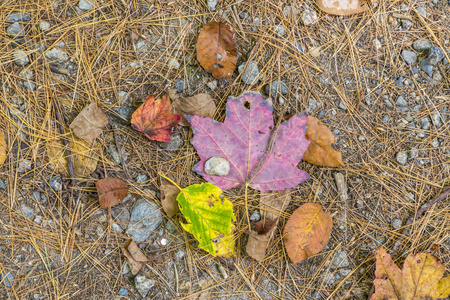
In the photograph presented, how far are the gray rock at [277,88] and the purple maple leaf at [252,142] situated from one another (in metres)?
0.14

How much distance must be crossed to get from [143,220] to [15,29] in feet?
4.27

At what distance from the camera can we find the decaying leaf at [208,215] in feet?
5.39

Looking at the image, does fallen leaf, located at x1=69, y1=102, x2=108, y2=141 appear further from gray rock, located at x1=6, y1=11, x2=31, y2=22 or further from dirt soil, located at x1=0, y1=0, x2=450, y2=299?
gray rock, located at x1=6, y1=11, x2=31, y2=22

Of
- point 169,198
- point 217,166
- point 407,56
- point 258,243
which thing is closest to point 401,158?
point 407,56

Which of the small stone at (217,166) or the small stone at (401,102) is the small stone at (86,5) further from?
the small stone at (401,102)

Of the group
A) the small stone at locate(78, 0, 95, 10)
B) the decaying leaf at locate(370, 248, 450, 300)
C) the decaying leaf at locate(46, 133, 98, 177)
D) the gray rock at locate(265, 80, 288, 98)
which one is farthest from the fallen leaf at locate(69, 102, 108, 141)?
the decaying leaf at locate(370, 248, 450, 300)

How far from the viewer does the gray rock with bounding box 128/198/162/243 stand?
1.76 metres

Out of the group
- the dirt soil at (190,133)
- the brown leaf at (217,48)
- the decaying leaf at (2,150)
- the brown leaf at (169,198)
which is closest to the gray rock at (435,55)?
the dirt soil at (190,133)

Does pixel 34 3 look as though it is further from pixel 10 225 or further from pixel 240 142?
pixel 240 142

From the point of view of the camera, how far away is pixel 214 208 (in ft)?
5.44

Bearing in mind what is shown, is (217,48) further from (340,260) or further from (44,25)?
(340,260)

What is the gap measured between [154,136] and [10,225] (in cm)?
92

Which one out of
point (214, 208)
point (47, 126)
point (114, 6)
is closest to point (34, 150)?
point (47, 126)

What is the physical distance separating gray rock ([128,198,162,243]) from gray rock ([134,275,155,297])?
196 mm
